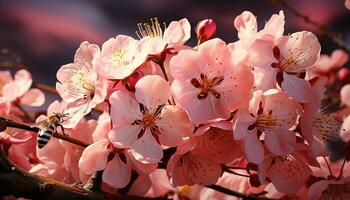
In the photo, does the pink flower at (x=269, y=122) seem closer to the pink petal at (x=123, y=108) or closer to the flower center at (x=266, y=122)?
the flower center at (x=266, y=122)

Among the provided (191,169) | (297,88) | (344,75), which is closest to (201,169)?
(191,169)

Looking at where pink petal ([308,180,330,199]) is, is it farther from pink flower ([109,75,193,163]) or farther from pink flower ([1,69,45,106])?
pink flower ([1,69,45,106])

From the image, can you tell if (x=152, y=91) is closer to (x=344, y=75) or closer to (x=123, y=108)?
(x=123, y=108)

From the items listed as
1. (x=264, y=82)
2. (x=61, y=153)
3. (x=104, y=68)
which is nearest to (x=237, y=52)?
(x=264, y=82)

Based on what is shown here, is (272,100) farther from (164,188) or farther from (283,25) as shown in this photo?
(164,188)

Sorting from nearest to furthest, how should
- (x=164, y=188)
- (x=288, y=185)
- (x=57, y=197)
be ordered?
(x=57, y=197)
(x=288, y=185)
(x=164, y=188)

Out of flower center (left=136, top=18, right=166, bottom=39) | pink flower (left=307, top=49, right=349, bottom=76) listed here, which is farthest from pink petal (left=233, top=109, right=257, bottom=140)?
pink flower (left=307, top=49, right=349, bottom=76)
